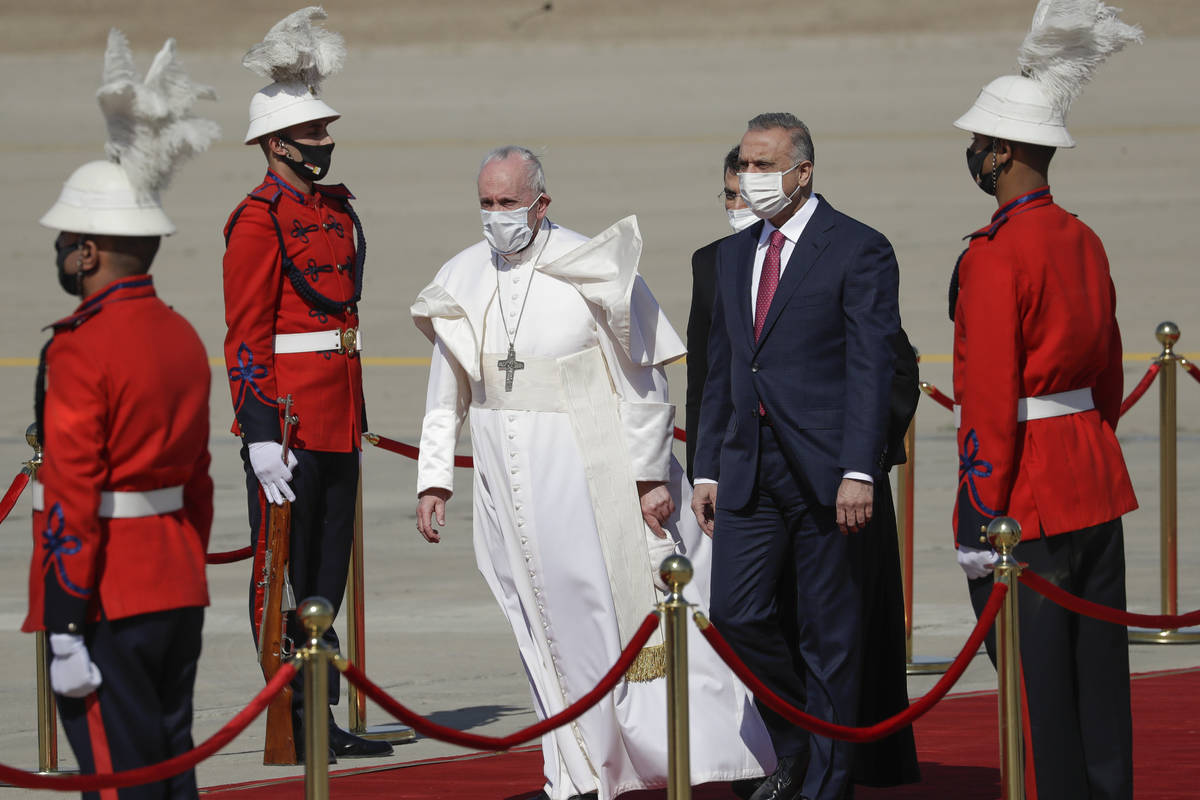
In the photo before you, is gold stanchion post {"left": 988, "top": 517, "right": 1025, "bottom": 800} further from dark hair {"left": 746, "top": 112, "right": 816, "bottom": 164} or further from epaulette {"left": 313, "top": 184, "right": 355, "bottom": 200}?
epaulette {"left": 313, "top": 184, "right": 355, "bottom": 200}

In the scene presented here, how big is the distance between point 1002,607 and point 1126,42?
1.60 meters

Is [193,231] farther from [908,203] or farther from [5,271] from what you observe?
[908,203]

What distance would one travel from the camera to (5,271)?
20.4 metres

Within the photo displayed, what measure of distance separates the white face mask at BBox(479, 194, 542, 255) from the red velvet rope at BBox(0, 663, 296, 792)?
2.01 metres

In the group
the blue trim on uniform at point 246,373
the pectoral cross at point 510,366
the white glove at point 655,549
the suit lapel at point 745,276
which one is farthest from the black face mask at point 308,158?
the white glove at point 655,549

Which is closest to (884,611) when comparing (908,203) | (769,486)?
(769,486)

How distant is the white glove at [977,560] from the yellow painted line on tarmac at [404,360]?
35.0 ft

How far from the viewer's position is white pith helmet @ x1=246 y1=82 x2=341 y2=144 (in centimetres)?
691

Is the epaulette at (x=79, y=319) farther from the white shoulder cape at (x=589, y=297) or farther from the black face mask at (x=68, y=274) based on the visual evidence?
the white shoulder cape at (x=589, y=297)

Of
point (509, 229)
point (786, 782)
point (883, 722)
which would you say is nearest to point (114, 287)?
point (509, 229)

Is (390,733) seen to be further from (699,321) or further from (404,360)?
(404,360)

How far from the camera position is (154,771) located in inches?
174

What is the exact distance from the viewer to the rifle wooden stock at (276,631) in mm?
6664

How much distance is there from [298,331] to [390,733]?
4.96 ft
